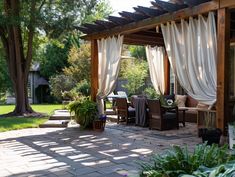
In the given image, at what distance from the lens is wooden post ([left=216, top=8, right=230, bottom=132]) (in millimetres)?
5719

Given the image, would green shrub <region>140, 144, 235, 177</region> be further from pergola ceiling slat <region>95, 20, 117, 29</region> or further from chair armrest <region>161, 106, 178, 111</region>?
pergola ceiling slat <region>95, 20, 117, 29</region>

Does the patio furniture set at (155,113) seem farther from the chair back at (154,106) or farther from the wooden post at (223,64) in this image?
the wooden post at (223,64)

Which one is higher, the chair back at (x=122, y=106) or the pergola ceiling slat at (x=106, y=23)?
the pergola ceiling slat at (x=106, y=23)

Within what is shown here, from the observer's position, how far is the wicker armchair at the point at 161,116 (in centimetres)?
808

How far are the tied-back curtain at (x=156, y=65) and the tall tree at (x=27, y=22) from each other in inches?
136

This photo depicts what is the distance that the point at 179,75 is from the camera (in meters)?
6.62

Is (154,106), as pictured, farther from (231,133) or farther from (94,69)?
(231,133)

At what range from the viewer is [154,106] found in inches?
321

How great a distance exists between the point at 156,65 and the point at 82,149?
226 inches

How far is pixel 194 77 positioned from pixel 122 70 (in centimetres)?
1345

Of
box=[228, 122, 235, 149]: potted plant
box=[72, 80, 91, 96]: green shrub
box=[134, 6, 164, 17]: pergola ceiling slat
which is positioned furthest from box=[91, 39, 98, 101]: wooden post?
box=[72, 80, 91, 96]: green shrub

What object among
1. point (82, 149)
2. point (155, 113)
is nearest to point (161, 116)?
point (155, 113)

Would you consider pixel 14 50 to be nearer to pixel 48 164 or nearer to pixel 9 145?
pixel 9 145

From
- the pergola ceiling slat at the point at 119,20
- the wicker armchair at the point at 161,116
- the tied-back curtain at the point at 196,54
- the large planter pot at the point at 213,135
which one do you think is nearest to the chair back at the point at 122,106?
the wicker armchair at the point at 161,116
